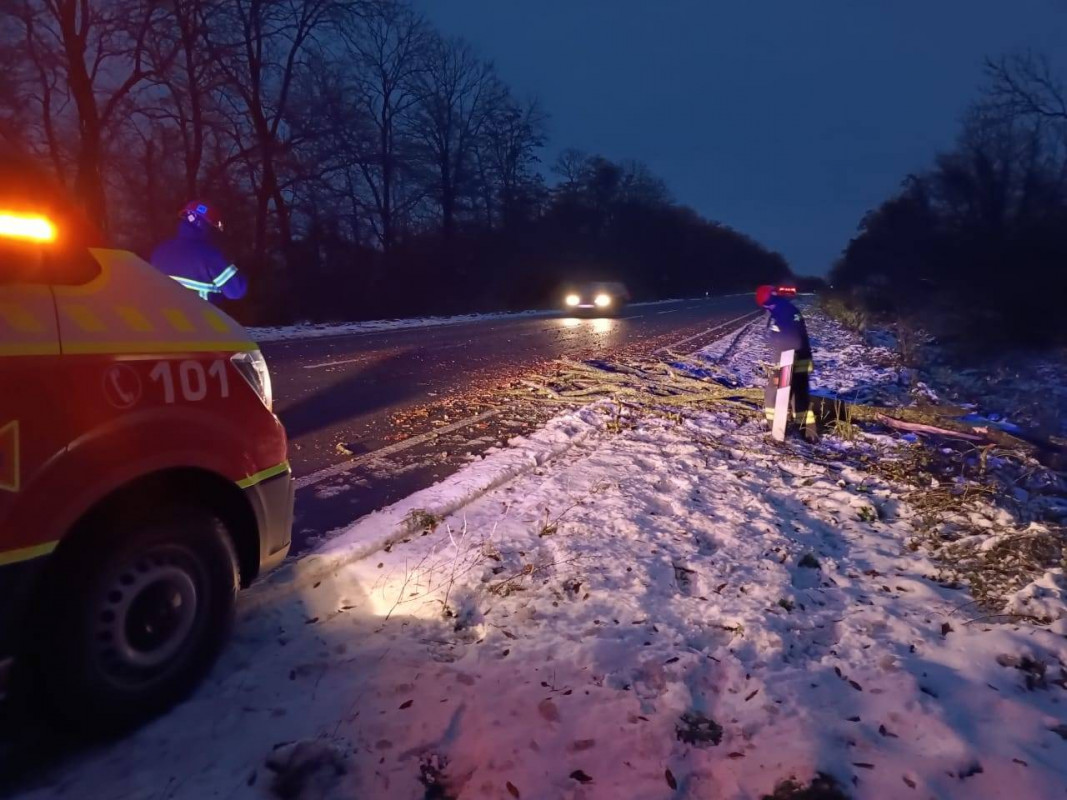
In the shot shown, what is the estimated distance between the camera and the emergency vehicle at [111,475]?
202 cm

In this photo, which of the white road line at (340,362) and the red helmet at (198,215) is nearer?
the red helmet at (198,215)

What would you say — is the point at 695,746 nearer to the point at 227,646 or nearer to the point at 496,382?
the point at 227,646

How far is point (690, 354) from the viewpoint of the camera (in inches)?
561

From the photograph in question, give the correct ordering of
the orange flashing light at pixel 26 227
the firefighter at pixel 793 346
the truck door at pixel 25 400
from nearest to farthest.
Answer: the truck door at pixel 25 400, the orange flashing light at pixel 26 227, the firefighter at pixel 793 346

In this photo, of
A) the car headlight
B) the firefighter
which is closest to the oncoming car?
the firefighter

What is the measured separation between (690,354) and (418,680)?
12315 mm

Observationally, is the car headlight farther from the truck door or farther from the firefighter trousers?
the firefighter trousers

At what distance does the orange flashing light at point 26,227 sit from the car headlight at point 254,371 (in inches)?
28.4

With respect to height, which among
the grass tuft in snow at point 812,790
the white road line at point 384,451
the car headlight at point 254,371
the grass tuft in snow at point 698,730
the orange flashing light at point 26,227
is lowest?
the grass tuft in snow at point 812,790

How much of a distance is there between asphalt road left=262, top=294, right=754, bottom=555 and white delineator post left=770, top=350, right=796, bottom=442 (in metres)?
2.55

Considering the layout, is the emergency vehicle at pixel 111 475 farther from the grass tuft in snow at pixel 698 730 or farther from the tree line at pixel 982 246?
the tree line at pixel 982 246

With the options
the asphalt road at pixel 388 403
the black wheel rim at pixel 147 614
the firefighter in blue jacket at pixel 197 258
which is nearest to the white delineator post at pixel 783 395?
the asphalt road at pixel 388 403

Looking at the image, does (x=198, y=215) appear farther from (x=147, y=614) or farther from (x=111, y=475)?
(x=147, y=614)

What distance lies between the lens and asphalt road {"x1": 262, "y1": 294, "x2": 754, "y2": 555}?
5.11m
